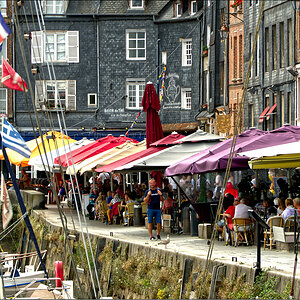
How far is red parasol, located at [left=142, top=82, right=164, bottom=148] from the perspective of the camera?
29.6 m

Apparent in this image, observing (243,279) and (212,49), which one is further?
(212,49)

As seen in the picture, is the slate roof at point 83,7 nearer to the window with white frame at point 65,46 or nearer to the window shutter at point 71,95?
the window with white frame at point 65,46

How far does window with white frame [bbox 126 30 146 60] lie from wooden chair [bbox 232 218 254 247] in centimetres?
4069

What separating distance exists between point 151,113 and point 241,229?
983 centimetres

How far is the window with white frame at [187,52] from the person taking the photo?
59781 mm

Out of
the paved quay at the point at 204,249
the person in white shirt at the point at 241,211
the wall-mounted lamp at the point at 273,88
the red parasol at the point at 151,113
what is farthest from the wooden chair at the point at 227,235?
the wall-mounted lamp at the point at 273,88

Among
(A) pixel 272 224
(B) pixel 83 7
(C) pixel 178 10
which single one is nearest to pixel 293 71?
(A) pixel 272 224

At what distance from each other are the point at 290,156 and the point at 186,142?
8.39 meters

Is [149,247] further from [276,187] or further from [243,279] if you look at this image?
[276,187]

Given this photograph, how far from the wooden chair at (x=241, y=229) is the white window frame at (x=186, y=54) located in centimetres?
3962

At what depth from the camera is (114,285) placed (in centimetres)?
2161

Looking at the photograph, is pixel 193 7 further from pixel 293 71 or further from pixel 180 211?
pixel 180 211

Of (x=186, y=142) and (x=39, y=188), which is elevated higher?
(x=186, y=142)

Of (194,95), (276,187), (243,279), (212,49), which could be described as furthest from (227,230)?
(194,95)
